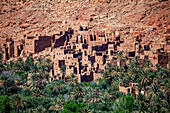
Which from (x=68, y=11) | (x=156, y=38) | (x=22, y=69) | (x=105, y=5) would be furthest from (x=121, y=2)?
(x=22, y=69)

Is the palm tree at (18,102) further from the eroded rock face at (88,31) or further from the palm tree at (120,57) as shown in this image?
the palm tree at (120,57)

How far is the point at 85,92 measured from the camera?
185ft

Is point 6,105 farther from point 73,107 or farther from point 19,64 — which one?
point 19,64

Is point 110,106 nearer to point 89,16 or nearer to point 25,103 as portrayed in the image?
point 25,103

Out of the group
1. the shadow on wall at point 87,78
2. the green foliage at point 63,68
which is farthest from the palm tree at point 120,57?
the green foliage at point 63,68

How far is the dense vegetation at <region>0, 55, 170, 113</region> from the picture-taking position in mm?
50122

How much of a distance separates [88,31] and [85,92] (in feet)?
71.6

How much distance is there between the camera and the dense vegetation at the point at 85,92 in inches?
1973

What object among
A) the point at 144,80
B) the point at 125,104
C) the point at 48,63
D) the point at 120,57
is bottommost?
the point at 125,104

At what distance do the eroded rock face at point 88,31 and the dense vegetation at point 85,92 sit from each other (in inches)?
104

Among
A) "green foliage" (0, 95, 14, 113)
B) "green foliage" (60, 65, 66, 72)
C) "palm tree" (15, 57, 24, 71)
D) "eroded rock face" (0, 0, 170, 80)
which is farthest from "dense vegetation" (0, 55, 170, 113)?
"eroded rock face" (0, 0, 170, 80)

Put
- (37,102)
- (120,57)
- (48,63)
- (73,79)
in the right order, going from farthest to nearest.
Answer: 1. (48,63)
2. (120,57)
3. (73,79)
4. (37,102)

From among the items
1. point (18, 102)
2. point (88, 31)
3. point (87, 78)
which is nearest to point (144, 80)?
point (87, 78)

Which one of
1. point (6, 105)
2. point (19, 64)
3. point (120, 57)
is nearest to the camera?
point (6, 105)
